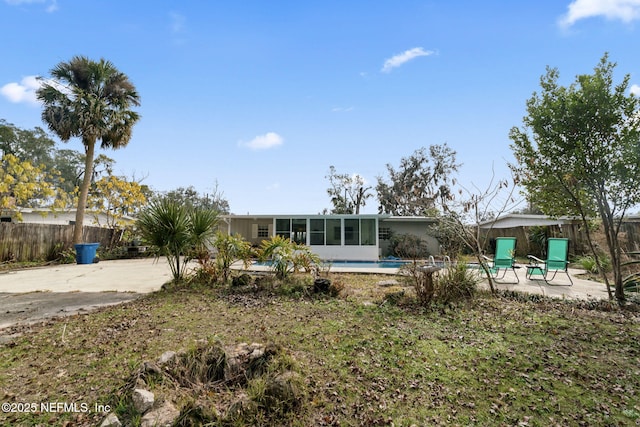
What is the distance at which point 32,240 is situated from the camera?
13.6 m

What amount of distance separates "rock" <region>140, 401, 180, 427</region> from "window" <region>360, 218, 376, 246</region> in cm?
1430

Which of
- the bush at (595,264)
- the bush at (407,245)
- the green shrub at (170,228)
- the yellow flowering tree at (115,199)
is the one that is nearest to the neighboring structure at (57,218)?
the yellow flowering tree at (115,199)

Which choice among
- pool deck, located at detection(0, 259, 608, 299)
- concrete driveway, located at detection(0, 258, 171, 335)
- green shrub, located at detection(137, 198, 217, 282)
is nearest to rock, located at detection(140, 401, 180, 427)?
concrete driveway, located at detection(0, 258, 171, 335)

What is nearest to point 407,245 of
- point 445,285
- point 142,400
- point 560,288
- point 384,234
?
point 384,234

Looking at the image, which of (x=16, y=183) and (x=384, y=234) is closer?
(x=16, y=183)

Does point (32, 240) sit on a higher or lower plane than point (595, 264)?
higher

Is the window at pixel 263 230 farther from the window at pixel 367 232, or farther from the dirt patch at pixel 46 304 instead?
the dirt patch at pixel 46 304

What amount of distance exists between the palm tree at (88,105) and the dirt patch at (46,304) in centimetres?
957

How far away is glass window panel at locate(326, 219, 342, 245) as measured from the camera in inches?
646

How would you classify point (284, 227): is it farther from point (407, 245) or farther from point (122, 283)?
point (122, 283)

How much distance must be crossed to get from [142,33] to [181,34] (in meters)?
1.23

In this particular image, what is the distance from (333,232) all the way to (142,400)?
14.3m

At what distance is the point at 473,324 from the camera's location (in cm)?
460

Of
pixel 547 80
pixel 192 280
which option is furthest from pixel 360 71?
pixel 192 280
